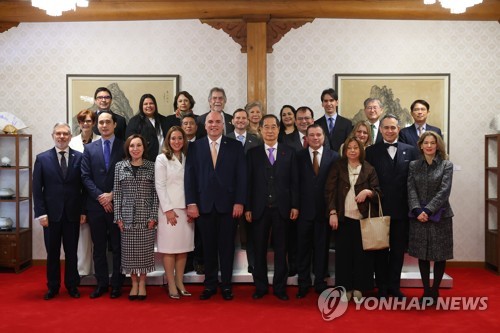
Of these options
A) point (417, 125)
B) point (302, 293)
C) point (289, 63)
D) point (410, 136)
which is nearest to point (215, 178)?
point (302, 293)

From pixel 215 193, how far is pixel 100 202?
44.0 inches

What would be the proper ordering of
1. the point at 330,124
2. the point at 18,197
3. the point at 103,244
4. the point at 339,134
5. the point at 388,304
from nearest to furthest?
the point at 388,304 < the point at 103,244 < the point at 339,134 < the point at 330,124 < the point at 18,197

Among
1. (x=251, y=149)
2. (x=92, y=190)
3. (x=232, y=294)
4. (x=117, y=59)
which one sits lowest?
(x=232, y=294)

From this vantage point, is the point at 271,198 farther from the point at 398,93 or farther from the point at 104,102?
the point at 398,93

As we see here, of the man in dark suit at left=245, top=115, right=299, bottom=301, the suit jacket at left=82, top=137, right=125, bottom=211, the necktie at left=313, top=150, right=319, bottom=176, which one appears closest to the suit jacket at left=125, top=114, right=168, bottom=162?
the suit jacket at left=82, top=137, right=125, bottom=211

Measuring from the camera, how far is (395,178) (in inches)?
191

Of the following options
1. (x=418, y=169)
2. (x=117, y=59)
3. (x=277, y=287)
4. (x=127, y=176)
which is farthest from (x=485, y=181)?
(x=117, y=59)

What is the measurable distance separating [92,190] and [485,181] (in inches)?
194

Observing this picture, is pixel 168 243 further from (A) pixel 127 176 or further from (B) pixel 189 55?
(B) pixel 189 55

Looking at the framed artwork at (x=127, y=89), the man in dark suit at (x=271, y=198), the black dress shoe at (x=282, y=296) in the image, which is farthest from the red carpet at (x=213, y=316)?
the framed artwork at (x=127, y=89)

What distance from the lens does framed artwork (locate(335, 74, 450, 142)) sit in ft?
21.9

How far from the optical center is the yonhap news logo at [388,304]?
15.0 ft

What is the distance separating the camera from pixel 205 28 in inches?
267

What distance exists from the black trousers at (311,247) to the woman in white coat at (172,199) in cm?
108
